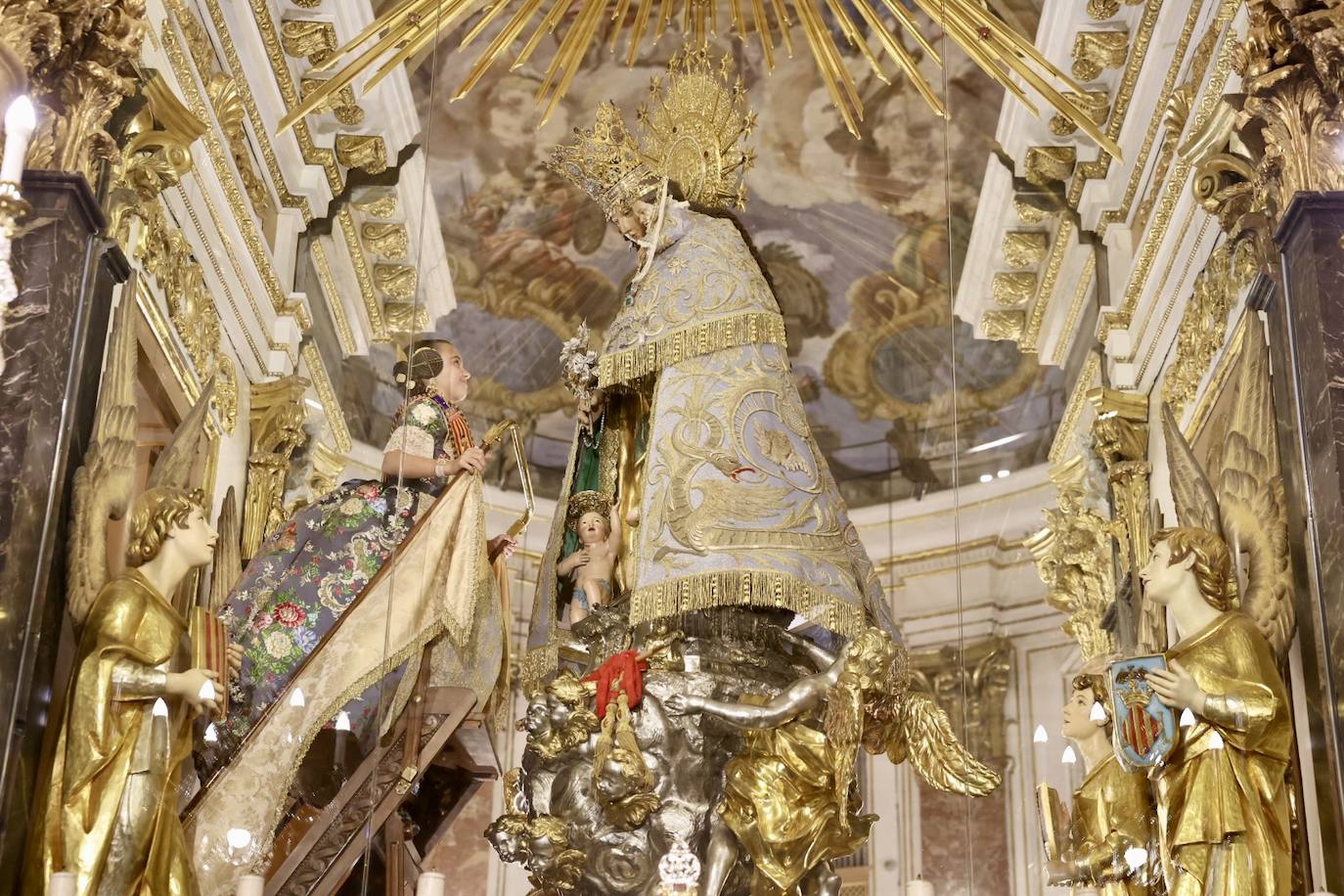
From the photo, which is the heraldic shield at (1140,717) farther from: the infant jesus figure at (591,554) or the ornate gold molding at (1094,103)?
the ornate gold molding at (1094,103)

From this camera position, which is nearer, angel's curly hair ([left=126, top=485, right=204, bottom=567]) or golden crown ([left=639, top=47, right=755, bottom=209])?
angel's curly hair ([left=126, top=485, right=204, bottom=567])

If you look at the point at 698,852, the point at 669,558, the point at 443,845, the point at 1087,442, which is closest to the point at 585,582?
the point at 669,558

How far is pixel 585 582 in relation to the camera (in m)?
7.88

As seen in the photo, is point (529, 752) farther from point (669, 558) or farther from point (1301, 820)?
point (1301, 820)

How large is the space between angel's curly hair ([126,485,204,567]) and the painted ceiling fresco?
408 centimetres

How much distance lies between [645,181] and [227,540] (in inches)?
102

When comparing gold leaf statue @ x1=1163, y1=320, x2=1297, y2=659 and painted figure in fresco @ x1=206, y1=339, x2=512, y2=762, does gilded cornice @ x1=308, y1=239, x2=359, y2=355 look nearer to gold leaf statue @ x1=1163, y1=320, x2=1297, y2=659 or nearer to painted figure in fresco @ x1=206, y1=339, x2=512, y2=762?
painted figure in fresco @ x1=206, y1=339, x2=512, y2=762

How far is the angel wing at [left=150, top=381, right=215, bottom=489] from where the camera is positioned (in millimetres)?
7434

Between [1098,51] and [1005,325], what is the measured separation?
6.33 ft

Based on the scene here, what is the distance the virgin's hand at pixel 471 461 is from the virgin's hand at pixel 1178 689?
116 inches

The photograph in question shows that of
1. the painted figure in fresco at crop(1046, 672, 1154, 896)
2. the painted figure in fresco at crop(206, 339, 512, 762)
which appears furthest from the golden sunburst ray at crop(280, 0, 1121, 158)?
the painted figure in fresco at crop(1046, 672, 1154, 896)

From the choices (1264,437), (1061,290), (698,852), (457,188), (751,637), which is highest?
(457,188)

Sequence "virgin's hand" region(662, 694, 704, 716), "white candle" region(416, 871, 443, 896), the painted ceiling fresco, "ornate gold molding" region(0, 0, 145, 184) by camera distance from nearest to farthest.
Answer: "white candle" region(416, 871, 443, 896)
"ornate gold molding" region(0, 0, 145, 184)
"virgin's hand" region(662, 694, 704, 716)
the painted ceiling fresco

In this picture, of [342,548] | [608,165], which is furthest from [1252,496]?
[342,548]
